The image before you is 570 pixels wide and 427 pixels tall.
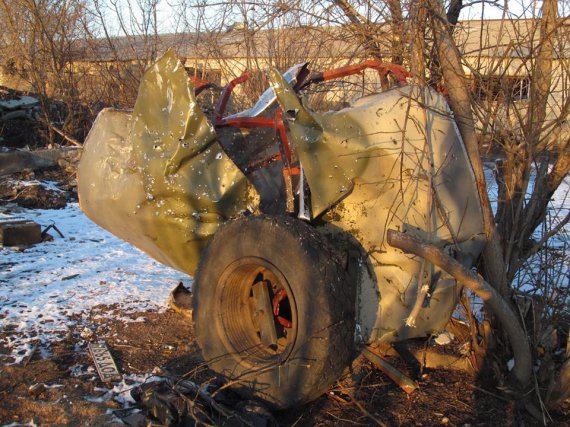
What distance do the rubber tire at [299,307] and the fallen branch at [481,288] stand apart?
409mm

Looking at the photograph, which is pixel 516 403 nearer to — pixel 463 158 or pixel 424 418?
pixel 424 418

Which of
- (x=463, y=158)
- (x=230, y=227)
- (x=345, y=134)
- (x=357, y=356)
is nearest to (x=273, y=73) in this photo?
(x=345, y=134)

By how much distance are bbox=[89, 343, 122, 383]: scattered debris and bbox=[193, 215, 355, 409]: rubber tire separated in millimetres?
824

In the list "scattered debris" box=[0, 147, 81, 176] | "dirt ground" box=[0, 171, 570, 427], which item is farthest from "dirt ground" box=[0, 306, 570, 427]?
"scattered debris" box=[0, 147, 81, 176]

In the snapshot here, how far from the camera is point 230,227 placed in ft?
11.0

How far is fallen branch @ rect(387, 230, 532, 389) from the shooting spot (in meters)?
2.74

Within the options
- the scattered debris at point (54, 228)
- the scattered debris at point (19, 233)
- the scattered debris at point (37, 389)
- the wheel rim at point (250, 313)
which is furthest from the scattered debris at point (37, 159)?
the wheel rim at point (250, 313)

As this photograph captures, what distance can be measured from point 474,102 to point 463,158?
1.22ft

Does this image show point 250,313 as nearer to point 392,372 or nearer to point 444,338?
point 392,372

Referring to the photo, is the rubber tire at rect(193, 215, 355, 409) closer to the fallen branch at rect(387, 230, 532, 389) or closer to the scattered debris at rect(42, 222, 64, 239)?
the fallen branch at rect(387, 230, 532, 389)

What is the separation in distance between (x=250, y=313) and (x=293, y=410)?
65 cm

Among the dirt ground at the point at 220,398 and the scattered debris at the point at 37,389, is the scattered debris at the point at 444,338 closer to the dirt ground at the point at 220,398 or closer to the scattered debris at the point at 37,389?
the dirt ground at the point at 220,398

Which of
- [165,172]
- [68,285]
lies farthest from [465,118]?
[68,285]

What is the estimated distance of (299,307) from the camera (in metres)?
3.00
